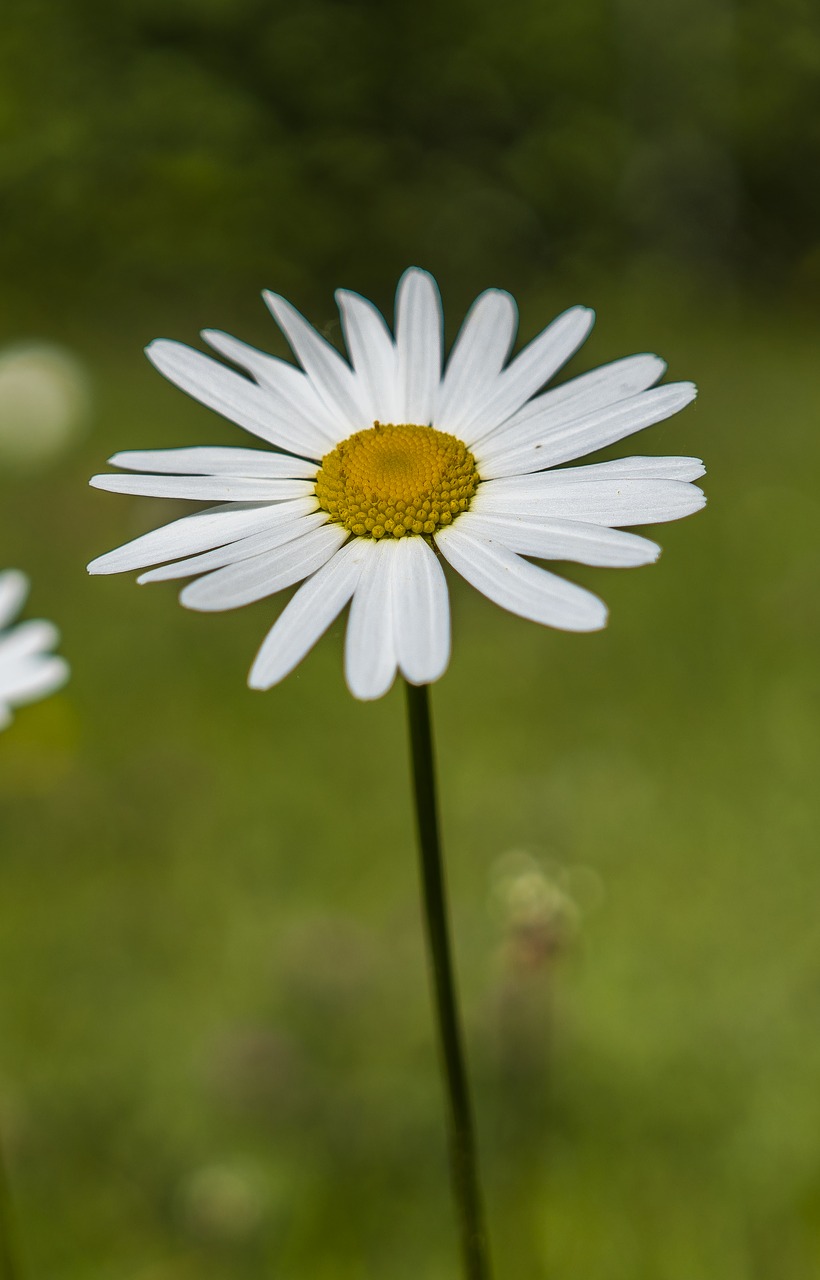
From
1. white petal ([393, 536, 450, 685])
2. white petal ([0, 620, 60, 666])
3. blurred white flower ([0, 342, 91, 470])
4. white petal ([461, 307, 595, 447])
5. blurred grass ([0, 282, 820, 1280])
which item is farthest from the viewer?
blurred white flower ([0, 342, 91, 470])

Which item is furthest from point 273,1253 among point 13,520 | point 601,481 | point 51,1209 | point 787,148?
point 787,148

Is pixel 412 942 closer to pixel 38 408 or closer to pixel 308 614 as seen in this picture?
pixel 308 614

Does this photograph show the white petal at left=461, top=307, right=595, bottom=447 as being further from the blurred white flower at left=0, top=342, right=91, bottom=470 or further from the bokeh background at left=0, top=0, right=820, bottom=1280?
the blurred white flower at left=0, top=342, right=91, bottom=470

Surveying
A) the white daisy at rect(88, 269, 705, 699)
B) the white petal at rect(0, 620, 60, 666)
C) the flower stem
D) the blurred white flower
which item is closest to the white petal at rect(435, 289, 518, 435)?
the white daisy at rect(88, 269, 705, 699)

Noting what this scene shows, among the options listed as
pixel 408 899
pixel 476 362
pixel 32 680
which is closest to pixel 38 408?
pixel 408 899

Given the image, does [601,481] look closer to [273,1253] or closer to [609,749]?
[273,1253]

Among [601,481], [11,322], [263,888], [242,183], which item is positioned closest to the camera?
[601,481]
